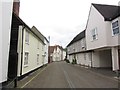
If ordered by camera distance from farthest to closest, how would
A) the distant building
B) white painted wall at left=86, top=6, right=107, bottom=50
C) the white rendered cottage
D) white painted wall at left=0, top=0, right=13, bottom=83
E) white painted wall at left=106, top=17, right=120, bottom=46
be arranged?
the distant building → white painted wall at left=86, top=6, right=107, bottom=50 → the white rendered cottage → white painted wall at left=106, top=17, right=120, bottom=46 → white painted wall at left=0, top=0, right=13, bottom=83

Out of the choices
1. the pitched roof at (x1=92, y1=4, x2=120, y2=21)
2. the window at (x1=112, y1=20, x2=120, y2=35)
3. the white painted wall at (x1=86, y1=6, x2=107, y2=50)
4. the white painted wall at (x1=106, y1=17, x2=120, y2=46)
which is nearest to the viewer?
the window at (x1=112, y1=20, x2=120, y2=35)

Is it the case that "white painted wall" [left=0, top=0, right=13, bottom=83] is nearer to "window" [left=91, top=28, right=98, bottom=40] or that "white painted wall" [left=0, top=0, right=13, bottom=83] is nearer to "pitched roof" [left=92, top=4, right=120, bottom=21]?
"pitched roof" [left=92, top=4, right=120, bottom=21]

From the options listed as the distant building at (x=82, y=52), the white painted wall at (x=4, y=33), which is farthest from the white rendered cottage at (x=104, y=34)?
the white painted wall at (x=4, y=33)

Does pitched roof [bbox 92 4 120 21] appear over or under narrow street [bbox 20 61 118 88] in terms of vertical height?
over

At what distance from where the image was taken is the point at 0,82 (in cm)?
989

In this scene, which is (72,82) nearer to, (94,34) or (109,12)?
(94,34)

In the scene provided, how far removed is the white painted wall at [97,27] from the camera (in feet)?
61.3

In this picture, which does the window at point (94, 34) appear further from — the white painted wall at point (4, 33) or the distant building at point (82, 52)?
the white painted wall at point (4, 33)

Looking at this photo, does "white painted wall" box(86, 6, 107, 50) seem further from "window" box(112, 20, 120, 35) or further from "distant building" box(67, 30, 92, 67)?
"distant building" box(67, 30, 92, 67)

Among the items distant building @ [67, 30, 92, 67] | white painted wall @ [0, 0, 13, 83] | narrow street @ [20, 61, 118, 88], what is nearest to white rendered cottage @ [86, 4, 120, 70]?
distant building @ [67, 30, 92, 67]

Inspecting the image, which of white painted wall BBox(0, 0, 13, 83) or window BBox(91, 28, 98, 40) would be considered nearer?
white painted wall BBox(0, 0, 13, 83)

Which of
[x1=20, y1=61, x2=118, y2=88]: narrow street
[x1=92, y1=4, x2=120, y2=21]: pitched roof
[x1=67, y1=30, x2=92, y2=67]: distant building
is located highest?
[x1=92, y1=4, x2=120, y2=21]: pitched roof

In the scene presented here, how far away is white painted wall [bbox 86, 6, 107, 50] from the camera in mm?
18688

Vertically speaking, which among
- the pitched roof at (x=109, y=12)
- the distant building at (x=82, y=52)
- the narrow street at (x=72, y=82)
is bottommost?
the narrow street at (x=72, y=82)
